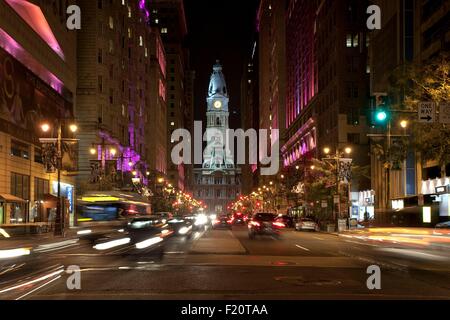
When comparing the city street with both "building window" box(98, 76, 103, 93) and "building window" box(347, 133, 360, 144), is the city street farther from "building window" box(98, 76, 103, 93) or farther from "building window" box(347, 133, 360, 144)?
"building window" box(98, 76, 103, 93)

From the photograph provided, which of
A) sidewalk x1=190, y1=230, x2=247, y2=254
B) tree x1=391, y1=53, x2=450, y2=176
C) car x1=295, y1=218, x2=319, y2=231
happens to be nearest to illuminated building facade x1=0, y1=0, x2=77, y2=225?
sidewalk x1=190, y1=230, x2=247, y2=254

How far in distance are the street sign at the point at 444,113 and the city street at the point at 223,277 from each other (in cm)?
563

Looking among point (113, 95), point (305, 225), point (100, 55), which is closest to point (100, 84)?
point (100, 55)

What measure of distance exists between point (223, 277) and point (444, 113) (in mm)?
12999

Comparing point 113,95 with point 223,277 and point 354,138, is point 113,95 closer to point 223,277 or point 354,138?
point 354,138

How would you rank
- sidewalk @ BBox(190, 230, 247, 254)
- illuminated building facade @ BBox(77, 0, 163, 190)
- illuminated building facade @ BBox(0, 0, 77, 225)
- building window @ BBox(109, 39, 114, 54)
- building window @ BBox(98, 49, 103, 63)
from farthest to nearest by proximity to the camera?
building window @ BBox(109, 39, 114, 54)
building window @ BBox(98, 49, 103, 63)
illuminated building facade @ BBox(77, 0, 163, 190)
illuminated building facade @ BBox(0, 0, 77, 225)
sidewalk @ BBox(190, 230, 247, 254)

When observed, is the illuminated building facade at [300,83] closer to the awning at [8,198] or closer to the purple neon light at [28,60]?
the purple neon light at [28,60]

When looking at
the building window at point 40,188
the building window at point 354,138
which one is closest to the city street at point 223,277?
the building window at point 40,188

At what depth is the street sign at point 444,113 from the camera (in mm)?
25859

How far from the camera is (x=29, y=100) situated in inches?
2400

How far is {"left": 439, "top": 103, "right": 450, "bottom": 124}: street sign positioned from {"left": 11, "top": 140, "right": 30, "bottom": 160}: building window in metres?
41.2

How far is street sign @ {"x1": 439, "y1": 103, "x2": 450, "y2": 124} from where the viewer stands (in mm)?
25859

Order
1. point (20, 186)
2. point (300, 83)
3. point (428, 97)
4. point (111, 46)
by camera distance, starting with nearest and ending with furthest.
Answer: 1. point (428, 97)
2. point (20, 186)
3. point (111, 46)
4. point (300, 83)

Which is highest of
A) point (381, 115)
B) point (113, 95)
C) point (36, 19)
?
point (36, 19)
